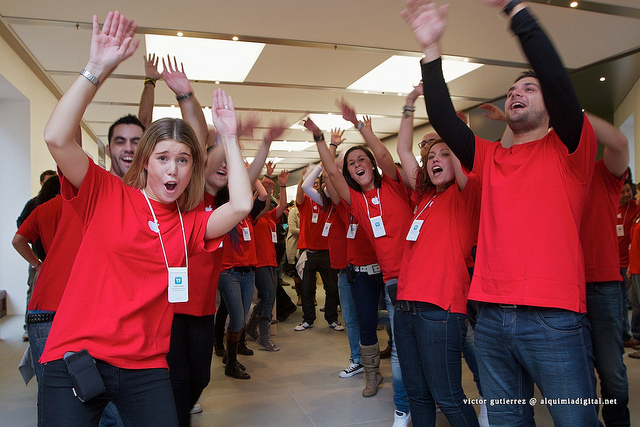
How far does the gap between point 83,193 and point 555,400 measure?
165cm

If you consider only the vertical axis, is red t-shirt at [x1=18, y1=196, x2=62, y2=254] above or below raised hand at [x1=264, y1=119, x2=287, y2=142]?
below

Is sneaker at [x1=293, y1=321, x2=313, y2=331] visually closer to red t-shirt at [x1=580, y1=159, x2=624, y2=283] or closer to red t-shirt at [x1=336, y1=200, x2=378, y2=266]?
red t-shirt at [x1=336, y1=200, x2=378, y2=266]

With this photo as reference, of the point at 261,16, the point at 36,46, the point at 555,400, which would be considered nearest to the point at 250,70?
the point at 261,16

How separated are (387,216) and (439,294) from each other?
0.99 m

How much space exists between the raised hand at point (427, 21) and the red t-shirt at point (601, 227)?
119 cm

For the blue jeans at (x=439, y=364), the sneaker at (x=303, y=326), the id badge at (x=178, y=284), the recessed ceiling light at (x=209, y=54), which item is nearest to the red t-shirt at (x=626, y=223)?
the sneaker at (x=303, y=326)

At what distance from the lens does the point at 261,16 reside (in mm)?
4984

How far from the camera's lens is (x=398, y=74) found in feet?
22.9

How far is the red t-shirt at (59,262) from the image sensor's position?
7.15 ft

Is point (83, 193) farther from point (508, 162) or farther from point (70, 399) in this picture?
point (508, 162)

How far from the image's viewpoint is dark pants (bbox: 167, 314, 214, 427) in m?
2.40

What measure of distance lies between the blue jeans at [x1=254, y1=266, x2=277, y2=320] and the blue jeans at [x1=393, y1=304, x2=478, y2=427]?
9.79 ft

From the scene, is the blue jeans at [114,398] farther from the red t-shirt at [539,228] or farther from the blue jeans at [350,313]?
the blue jeans at [350,313]

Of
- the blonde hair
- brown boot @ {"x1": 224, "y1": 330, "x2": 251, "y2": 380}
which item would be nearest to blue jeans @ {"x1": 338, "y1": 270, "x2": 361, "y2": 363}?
brown boot @ {"x1": 224, "y1": 330, "x2": 251, "y2": 380}
